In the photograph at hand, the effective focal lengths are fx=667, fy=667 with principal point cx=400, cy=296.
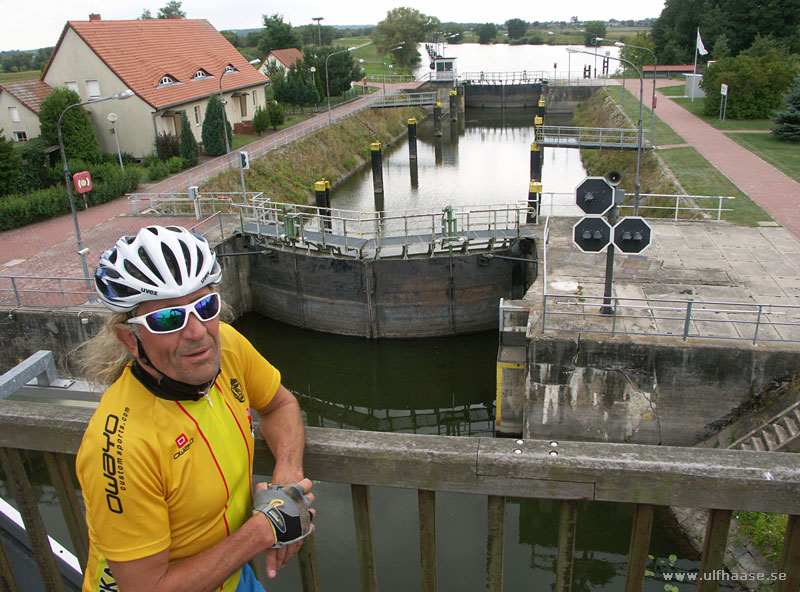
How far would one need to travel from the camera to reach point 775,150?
90.8ft

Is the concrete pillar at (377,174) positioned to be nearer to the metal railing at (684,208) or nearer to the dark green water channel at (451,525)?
the metal railing at (684,208)

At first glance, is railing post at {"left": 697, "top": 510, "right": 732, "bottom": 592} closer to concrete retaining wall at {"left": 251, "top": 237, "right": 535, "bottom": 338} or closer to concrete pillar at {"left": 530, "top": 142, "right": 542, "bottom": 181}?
concrete retaining wall at {"left": 251, "top": 237, "right": 535, "bottom": 338}

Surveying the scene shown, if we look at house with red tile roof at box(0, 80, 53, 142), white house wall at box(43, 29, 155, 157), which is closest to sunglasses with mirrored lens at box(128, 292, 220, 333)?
white house wall at box(43, 29, 155, 157)

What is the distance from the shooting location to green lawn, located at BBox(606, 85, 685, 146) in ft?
98.3

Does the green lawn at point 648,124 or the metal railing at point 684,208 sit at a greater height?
the green lawn at point 648,124

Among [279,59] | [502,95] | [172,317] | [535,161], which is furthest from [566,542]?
[279,59]

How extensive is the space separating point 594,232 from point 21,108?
30524 mm

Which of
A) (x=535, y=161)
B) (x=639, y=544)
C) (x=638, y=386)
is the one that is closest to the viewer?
(x=639, y=544)

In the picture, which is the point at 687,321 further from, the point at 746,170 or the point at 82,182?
the point at 82,182

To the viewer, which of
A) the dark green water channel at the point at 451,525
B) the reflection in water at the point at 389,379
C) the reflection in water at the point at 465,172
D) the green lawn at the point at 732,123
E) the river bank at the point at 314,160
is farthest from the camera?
the green lawn at the point at 732,123

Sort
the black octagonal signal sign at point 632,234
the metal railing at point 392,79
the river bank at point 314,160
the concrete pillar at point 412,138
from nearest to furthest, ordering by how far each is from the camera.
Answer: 1. the black octagonal signal sign at point 632,234
2. the river bank at point 314,160
3. the concrete pillar at point 412,138
4. the metal railing at point 392,79

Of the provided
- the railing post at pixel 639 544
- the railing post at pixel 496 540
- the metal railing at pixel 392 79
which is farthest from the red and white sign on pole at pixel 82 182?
the metal railing at pixel 392 79

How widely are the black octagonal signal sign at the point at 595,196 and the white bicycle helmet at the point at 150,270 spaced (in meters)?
9.81

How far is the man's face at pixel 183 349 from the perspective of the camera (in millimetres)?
1955
